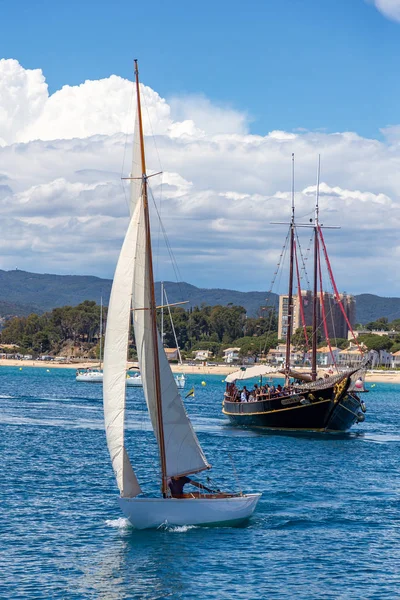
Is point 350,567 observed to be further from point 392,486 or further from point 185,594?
point 392,486

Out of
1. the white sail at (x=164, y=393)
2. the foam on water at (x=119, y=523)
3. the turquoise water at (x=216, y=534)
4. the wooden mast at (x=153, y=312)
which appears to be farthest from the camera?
the foam on water at (x=119, y=523)

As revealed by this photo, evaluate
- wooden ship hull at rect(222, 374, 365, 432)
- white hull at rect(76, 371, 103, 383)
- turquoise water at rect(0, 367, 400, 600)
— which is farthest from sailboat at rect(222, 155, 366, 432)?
white hull at rect(76, 371, 103, 383)

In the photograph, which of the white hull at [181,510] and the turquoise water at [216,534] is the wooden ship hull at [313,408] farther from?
the white hull at [181,510]

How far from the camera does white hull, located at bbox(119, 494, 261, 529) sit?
1304 inches

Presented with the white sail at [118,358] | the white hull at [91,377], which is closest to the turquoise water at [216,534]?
the white sail at [118,358]

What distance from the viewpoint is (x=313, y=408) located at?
241 ft

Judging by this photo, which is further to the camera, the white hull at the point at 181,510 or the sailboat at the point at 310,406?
the sailboat at the point at 310,406

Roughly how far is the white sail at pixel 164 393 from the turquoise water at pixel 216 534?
2.48 meters

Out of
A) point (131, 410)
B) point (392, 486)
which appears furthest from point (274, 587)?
point (131, 410)

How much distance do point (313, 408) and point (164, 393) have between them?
40.4 m

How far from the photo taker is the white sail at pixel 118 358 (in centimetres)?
3234

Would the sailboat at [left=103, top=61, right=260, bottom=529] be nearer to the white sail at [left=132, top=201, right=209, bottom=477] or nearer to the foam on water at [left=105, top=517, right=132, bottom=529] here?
the white sail at [left=132, top=201, right=209, bottom=477]

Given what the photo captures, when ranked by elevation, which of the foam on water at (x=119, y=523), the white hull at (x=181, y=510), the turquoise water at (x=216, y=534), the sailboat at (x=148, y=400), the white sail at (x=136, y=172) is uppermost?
the white sail at (x=136, y=172)

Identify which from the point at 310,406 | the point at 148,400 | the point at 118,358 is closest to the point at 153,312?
the point at 118,358
